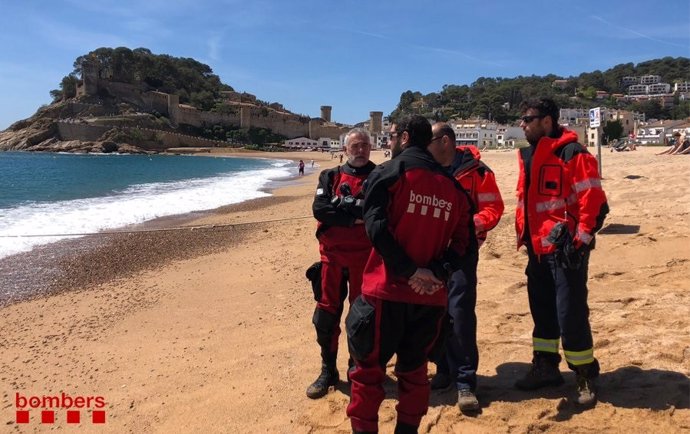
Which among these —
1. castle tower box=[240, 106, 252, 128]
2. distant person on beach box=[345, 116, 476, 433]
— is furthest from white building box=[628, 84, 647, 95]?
distant person on beach box=[345, 116, 476, 433]

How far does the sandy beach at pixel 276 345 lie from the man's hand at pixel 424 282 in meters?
1.00

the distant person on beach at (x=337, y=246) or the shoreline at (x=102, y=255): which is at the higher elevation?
the distant person on beach at (x=337, y=246)

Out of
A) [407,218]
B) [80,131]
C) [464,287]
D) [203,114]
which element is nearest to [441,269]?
[407,218]

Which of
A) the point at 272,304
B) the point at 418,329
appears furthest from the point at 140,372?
the point at 418,329

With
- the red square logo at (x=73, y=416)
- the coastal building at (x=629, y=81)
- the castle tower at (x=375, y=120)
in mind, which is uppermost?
the coastal building at (x=629, y=81)

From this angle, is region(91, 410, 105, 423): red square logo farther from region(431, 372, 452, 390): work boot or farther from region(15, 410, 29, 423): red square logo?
region(431, 372, 452, 390): work boot

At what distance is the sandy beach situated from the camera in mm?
2916

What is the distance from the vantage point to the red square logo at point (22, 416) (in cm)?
323

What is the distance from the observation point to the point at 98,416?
10.5ft

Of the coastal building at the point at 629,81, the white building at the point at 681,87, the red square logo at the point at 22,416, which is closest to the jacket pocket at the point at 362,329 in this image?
the red square logo at the point at 22,416

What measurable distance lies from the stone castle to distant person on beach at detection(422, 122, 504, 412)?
4208 inches

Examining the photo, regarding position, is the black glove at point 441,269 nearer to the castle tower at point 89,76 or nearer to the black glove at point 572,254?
the black glove at point 572,254

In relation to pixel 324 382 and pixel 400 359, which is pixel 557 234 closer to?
pixel 400 359

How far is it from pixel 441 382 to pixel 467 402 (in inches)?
14.8
